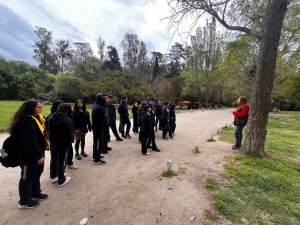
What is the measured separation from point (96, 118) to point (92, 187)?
1964 millimetres

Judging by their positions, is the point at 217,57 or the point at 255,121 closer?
the point at 255,121

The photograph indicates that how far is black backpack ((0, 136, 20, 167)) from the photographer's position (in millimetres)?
3217

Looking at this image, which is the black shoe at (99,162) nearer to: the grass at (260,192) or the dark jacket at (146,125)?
the dark jacket at (146,125)

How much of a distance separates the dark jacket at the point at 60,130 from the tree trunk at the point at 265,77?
5.42 meters

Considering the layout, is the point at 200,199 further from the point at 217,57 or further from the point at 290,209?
the point at 217,57

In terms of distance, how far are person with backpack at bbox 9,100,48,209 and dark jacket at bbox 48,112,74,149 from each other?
61 cm

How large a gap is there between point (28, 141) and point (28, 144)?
0.16 ft

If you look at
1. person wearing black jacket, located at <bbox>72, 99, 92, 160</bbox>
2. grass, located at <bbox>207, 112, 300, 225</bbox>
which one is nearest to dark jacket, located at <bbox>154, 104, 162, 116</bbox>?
grass, located at <bbox>207, 112, 300, 225</bbox>

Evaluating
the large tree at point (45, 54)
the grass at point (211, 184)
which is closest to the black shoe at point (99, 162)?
the grass at point (211, 184)

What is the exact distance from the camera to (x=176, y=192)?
408cm

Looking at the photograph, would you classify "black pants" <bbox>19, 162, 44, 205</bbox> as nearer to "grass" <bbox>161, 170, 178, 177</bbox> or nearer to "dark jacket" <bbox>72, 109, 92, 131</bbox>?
"dark jacket" <bbox>72, 109, 92, 131</bbox>

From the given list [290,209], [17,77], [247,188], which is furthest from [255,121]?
[17,77]

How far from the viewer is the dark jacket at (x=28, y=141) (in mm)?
3188

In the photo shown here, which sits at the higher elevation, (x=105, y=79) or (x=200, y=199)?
(x=105, y=79)
